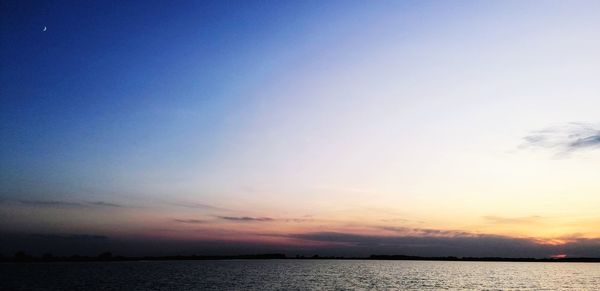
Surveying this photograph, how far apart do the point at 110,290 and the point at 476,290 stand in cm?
8177

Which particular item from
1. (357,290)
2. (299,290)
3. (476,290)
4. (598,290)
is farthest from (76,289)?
(598,290)

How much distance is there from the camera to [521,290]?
102m

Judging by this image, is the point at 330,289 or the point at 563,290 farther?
the point at 563,290

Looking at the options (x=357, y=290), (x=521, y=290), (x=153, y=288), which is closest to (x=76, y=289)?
(x=153, y=288)

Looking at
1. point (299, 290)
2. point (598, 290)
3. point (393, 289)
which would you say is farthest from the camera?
point (598, 290)

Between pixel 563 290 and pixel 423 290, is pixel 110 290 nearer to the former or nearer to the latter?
pixel 423 290

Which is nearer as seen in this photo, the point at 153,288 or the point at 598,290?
the point at 153,288

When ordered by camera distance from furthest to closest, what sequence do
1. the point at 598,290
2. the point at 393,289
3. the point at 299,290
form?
the point at 598,290, the point at 393,289, the point at 299,290

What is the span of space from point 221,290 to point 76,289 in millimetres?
33713

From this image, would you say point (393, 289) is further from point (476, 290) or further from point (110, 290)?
point (110, 290)

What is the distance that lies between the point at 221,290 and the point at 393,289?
3882 cm

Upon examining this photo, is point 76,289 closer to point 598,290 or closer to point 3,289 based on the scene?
point 3,289

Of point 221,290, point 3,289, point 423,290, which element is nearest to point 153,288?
point 221,290

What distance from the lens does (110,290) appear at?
92438mm
